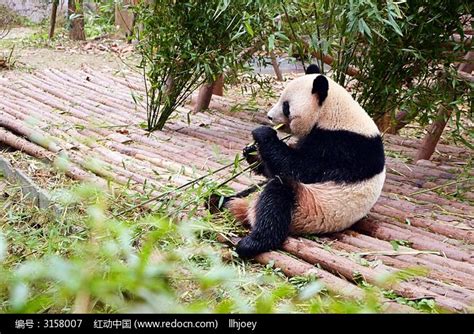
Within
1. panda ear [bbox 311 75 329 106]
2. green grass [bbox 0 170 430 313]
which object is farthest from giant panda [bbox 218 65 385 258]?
green grass [bbox 0 170 430 313]

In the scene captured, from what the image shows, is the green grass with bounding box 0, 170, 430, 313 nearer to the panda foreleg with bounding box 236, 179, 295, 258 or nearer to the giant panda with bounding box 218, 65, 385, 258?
the panda foreleg with bounding box 236, 179, 295, 258

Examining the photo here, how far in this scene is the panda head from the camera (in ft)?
10.7

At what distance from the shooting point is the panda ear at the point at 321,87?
328 centimetres

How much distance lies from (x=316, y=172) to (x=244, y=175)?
1.01 metres

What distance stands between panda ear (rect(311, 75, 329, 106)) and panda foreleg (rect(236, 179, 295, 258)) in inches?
23.0

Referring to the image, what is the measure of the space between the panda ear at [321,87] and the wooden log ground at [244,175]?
770 millimetres

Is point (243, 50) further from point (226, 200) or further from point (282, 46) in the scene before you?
point (226, 200)

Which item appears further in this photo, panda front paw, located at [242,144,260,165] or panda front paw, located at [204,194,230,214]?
panda front paw, located at [242,144,260,165]

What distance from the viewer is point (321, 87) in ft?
10.8

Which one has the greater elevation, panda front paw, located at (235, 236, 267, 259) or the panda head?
the panda head

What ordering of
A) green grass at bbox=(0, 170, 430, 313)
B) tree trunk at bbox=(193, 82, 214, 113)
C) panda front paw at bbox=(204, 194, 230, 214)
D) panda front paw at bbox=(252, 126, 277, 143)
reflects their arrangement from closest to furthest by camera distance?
green grass at bbox=(0, 170, 430, 313) < panda front paw at bbox=(252, 126, 277, 143) < panda front paw at bbox=(204, 194, 230, 214) < tree trunk at bbox=(193, 82, 214, 113)

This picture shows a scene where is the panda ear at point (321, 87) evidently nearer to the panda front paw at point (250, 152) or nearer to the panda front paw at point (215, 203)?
the panda front paw at point (250, 152)

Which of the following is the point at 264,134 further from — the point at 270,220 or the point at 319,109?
the point at 270,220

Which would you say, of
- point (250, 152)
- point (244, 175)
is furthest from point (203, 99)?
point (250, 152)
